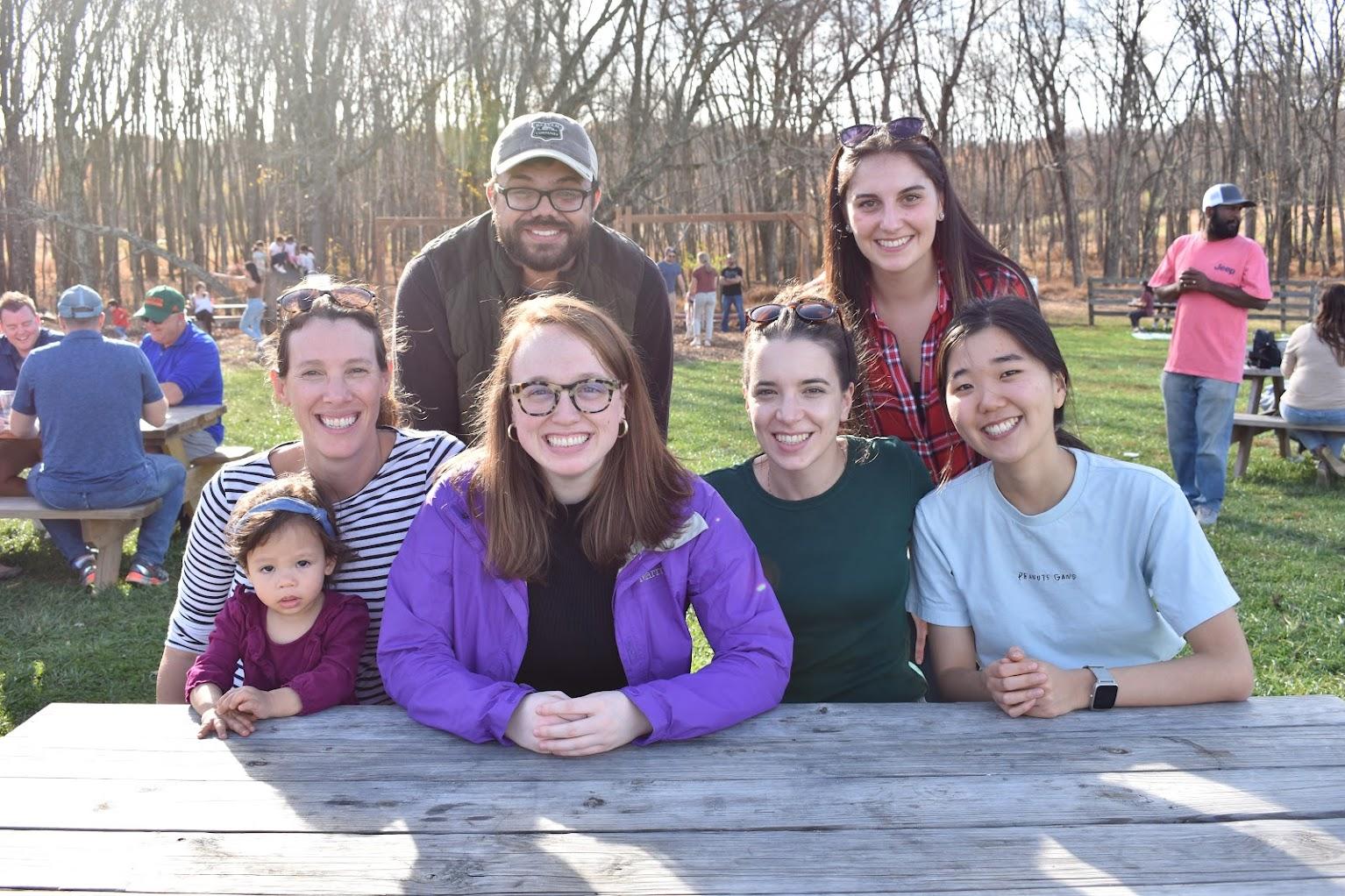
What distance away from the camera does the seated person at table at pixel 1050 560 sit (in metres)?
2.36

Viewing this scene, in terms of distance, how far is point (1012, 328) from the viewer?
2.55 m

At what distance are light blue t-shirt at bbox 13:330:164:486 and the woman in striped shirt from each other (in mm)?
3658

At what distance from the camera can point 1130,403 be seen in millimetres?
13008

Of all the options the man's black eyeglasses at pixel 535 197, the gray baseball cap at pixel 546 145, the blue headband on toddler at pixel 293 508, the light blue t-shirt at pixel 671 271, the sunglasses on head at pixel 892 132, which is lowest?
the blue headband on toddler at pixel 293 508

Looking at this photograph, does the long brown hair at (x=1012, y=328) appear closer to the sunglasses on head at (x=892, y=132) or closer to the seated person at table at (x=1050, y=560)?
the seated person at table at (x=1050, y=560)

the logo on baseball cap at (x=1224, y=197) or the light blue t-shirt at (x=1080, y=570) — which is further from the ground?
the logo on baseball cap at (x=1224, y=197)

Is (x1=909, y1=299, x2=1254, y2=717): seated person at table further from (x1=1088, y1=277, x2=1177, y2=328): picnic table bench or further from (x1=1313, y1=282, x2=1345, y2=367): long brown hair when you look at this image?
(x1=1088, y1=277, x2=1177, y2=328): picnic table bench

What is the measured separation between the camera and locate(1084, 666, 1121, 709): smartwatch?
91.8 inches

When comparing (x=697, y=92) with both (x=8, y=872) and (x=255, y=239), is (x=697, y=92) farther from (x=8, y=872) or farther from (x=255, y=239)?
(x=8, y=872)

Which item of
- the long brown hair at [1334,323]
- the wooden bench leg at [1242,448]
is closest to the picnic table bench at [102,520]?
the wooden bench leg at [1242,448]

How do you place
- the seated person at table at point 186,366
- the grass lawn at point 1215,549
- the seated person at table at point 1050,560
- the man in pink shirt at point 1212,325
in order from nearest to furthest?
the seated person at table at point 1050,560 → the grass lawn at point 1215,549 → the man in pink shirt at point 1212,325 → the seated person at table at point 186,366

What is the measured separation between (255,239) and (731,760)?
103 feet

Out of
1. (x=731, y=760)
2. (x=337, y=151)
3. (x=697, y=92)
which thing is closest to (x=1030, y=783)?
(x=731, y=760)

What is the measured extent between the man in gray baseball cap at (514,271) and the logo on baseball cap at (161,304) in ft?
12.9
